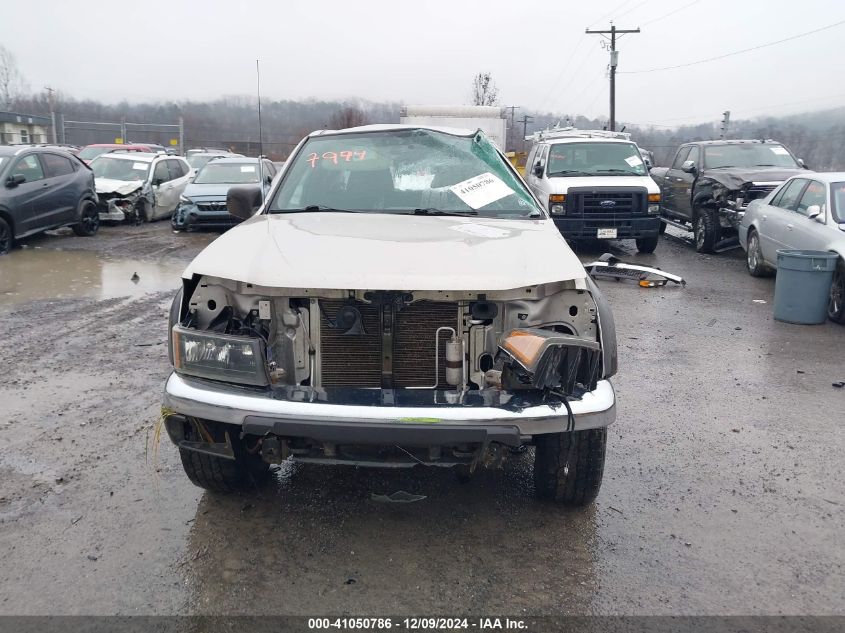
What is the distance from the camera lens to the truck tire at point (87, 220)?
46.2 ft

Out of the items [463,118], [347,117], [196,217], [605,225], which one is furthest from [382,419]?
[347,117]

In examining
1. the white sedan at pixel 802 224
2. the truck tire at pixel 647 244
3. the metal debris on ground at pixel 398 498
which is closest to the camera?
the metal debris on ground at pixel 398 498

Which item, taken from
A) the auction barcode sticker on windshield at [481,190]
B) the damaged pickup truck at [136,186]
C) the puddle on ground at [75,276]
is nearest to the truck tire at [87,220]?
the damaged pickup truck at [136,186]

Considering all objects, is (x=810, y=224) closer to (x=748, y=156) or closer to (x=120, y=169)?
(x=748, y=156)

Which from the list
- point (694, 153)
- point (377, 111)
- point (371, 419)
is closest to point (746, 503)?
point (371, 419)

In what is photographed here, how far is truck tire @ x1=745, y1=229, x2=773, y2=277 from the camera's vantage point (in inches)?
413

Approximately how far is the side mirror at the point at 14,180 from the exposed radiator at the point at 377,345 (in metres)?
10.7

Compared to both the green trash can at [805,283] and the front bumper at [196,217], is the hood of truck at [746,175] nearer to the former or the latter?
the green trash can at [805,283]

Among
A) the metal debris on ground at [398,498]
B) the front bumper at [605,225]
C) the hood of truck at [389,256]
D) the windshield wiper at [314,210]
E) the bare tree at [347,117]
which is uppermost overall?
the bare tree at [347,117]

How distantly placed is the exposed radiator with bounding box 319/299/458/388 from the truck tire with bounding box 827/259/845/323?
6300 millimetres

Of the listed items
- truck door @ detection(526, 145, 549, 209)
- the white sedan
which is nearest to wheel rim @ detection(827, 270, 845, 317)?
the white sedan

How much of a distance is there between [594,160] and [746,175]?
2.63 meters

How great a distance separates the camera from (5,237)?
11750 mm

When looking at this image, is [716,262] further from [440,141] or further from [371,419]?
[371,419]
